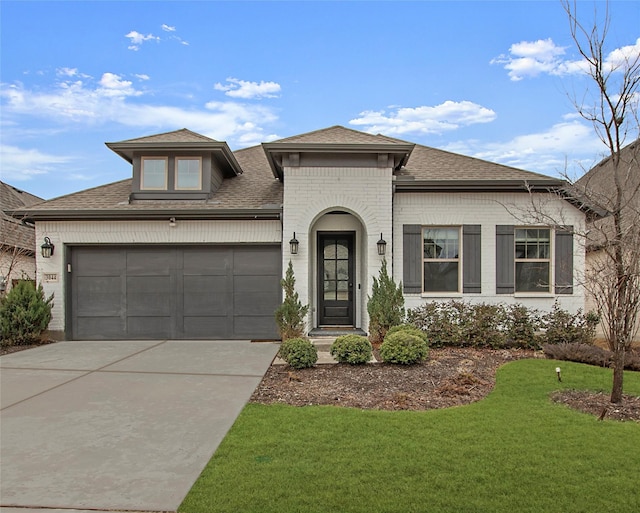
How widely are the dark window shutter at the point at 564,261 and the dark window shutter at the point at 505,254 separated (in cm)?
105

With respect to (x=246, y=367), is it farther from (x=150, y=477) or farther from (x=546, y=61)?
(x=546, y=61)

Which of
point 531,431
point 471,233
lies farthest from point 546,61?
point 531,431

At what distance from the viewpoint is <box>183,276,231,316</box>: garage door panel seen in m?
10.0

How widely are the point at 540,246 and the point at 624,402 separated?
5360 mm

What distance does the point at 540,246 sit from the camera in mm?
9734

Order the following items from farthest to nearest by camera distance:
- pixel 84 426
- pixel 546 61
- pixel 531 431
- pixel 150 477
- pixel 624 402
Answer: pixel 546 61 < pixel 624 402 < pixel 84 426 < pixel 531 431 < pixel 150 477

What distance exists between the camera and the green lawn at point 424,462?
2.85 metres

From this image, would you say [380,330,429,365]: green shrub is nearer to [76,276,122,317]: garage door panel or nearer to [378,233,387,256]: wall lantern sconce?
[378,233,387,256]: wall lantern sconce

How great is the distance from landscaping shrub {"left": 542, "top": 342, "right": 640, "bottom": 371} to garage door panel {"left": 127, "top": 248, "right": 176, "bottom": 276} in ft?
27.8

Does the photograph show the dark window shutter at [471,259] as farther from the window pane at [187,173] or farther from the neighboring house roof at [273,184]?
the window pane at [187,173]

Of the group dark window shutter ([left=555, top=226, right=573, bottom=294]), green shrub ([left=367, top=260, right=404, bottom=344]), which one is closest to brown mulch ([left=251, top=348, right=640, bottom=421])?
green shrub ([left=367, top=260, right=404, bottom=344])

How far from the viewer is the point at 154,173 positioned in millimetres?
10461

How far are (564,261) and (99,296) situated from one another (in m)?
11.2

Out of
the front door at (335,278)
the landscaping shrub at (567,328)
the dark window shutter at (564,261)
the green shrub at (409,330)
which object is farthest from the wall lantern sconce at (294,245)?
the dark window shutter at (564,261)
